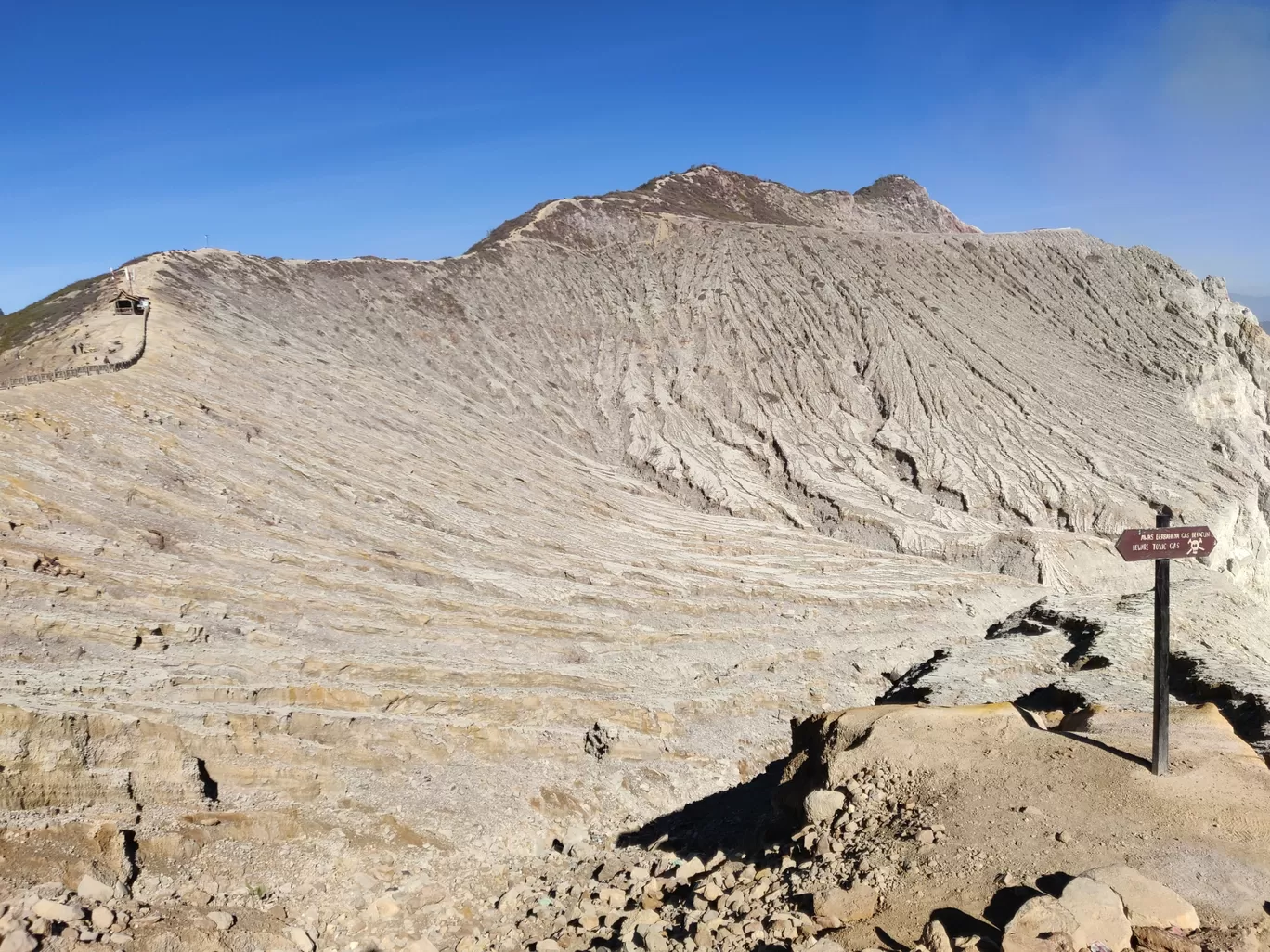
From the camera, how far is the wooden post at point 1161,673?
321 inches

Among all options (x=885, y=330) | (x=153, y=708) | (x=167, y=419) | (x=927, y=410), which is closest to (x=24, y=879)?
(x=153, y=708)

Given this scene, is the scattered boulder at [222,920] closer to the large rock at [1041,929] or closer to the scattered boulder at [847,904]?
the scattered boulder at [847,904]

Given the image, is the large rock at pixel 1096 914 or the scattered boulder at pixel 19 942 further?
the scattered boulder at pixel 19 942

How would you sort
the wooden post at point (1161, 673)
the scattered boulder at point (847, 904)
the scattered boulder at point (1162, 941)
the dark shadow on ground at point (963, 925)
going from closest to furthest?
the scattered boulder at point (1162, 941), the dark shadow on ground at point (963, 925), the scattered boulder at point (847, 904), the wooden post at point (1161, 673)

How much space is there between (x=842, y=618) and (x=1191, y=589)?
7.37 meters

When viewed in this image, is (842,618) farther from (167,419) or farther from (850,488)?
(167,419)

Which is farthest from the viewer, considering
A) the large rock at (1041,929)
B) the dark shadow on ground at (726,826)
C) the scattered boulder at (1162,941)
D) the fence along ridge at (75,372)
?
the fence along ridge at (75,372)

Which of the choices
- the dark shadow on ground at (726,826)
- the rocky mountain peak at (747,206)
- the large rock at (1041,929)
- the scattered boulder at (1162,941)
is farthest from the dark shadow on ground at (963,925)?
the rocky mountain peak at (747,206)

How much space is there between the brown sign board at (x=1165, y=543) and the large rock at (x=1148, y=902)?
10.1 ft

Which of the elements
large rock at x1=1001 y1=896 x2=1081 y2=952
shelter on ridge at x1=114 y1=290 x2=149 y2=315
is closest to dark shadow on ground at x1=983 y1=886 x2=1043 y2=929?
large rock at x1=1001 y1=896 x2=1081 y2=952

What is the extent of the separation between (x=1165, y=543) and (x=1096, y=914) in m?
3.80

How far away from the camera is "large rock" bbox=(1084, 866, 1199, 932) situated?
20.7 ft

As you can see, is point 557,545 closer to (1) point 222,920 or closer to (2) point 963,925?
(1) point 222,920

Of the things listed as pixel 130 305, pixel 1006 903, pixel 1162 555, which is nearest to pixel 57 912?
pixel 1006 903
